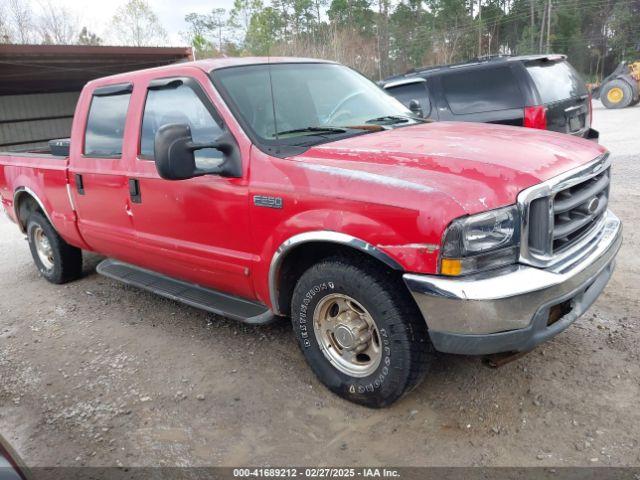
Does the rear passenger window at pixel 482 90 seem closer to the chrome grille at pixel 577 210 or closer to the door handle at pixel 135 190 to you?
the chrome grille at pixel 577 210

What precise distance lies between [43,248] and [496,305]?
204 inches

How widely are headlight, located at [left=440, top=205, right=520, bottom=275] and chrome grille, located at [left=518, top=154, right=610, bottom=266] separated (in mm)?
61

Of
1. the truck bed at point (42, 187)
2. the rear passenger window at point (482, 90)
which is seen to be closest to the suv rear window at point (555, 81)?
the rear passenger window at point (482, 90)

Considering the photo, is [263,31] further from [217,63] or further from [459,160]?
[459,160]

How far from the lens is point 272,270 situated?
10.7 feet

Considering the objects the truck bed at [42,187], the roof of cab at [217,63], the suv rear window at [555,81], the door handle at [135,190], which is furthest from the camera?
the suv rear window at [555,81]

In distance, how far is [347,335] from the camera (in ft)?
10.1

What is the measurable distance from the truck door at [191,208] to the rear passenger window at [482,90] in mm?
4616

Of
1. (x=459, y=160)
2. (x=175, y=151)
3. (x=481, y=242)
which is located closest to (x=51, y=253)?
(x=175, y=151)

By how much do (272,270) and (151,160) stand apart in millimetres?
1315

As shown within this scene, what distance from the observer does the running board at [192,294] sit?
3564 mm

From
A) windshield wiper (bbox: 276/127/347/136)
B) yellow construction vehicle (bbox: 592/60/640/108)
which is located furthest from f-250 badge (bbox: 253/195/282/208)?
yellow construction vehicle (bbox: 592/60/640/108)

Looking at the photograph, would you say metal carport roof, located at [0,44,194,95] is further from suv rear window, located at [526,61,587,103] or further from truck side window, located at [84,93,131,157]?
suv rear window, located at [526,61,587,103]

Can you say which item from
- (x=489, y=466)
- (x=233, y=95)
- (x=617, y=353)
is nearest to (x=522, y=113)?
(x=617, y=353)
